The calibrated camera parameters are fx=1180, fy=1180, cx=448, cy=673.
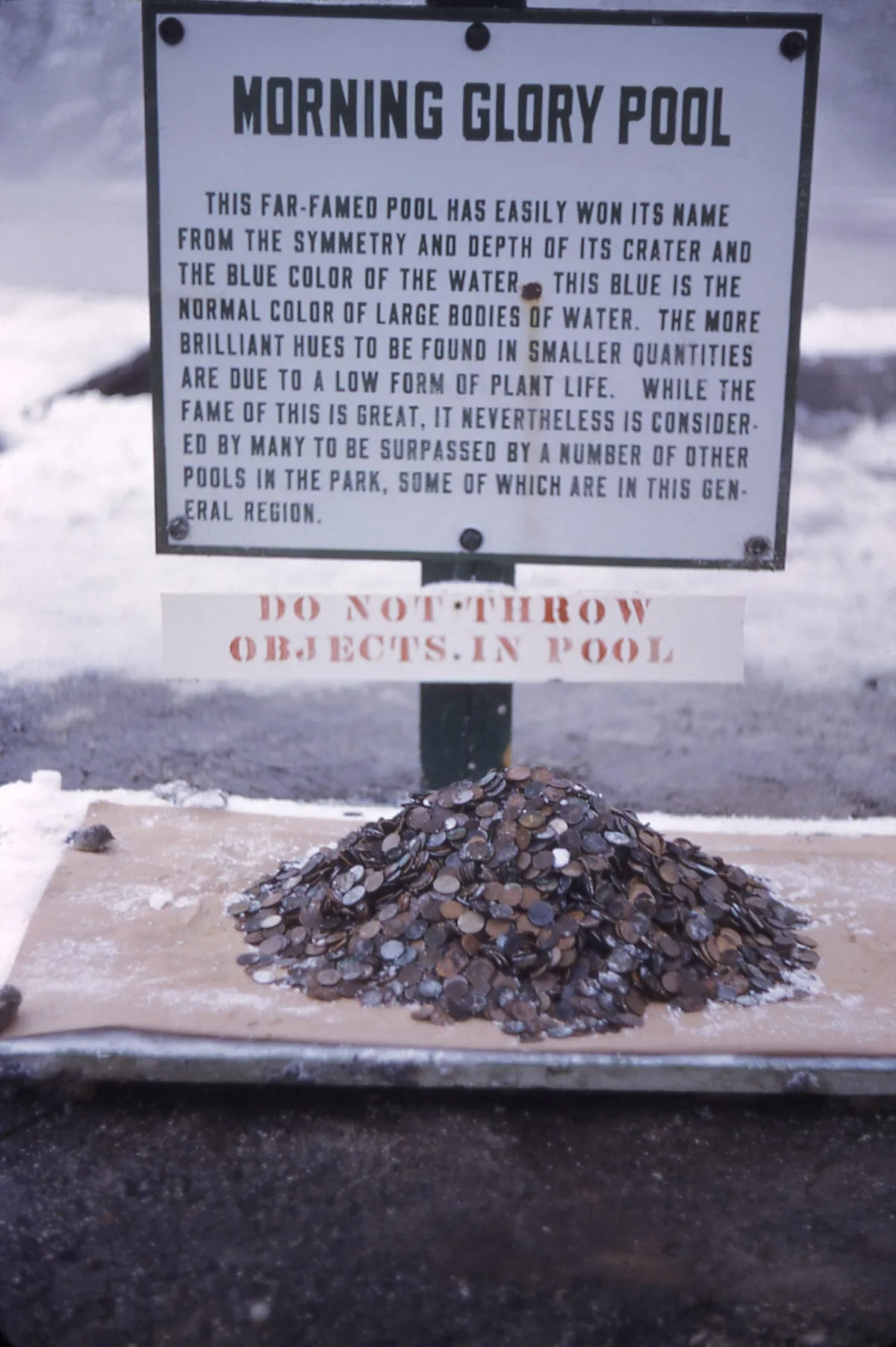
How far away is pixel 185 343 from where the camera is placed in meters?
2.59

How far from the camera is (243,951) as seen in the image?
2311 millimetres

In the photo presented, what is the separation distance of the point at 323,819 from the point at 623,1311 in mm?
1687

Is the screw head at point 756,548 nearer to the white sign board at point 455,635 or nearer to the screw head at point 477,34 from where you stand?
the white sign board at point 455,635

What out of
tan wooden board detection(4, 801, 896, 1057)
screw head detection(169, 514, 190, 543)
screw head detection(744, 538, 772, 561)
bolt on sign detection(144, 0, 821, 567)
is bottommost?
tan wooden board detection(4, 801, 896, 1057)

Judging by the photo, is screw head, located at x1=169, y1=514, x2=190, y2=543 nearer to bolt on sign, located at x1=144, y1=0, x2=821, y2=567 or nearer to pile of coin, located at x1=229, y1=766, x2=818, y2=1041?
bolt on sign, located at x1=144, y1=0, x2=821, y2=567

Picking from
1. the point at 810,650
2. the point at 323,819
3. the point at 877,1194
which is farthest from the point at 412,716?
the point at 877,1194

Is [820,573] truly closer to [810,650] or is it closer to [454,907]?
[810,650]

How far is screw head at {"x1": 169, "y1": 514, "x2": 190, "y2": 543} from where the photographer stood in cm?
268

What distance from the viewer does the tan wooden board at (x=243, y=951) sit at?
1.99m

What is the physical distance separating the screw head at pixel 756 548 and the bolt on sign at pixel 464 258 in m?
0.14

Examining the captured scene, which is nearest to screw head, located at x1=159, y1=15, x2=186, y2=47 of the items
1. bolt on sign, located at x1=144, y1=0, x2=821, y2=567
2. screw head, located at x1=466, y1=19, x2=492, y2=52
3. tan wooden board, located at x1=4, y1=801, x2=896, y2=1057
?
bolt on sign, located at x1=144, y1=0, x2=821, y2=567

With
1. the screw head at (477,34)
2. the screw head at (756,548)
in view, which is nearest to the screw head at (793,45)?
the screw head at (477,34)

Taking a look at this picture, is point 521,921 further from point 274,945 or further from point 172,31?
point 172,31

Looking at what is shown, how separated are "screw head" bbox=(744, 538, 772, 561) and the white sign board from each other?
157mm
